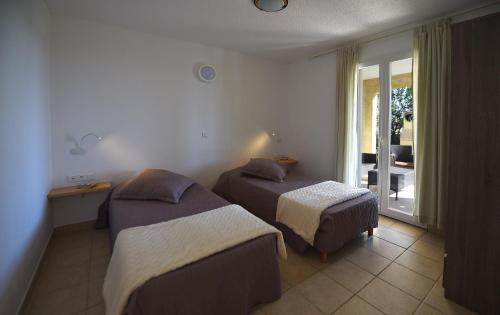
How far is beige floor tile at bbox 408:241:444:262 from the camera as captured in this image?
219cm

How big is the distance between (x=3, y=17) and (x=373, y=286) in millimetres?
3201

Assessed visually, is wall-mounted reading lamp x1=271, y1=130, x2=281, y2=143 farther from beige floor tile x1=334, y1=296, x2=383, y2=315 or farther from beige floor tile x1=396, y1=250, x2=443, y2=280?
beige floor tile x1=334, y1=296, x2=383, y2=315

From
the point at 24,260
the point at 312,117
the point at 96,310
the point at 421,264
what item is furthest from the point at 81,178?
the point at 421,264

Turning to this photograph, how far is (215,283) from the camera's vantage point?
4.24 feet

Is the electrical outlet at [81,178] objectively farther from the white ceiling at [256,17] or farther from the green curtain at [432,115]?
the green curtain at [432,115]

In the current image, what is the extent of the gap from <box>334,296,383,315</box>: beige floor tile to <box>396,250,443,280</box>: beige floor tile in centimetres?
75

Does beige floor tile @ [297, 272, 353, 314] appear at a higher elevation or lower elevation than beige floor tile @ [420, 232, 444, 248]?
lower

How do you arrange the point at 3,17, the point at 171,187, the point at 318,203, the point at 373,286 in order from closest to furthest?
the point at 3,17 < the point at 373,286 < the point at 318,203 < the point at 171,187

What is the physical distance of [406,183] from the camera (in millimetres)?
2955

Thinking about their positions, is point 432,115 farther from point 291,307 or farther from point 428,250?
point 291,307

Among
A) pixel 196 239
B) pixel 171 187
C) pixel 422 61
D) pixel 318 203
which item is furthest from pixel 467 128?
pixel 171 187

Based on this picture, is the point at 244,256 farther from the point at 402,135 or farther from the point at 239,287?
the point at 402,135

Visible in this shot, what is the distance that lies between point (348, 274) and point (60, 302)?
229cm

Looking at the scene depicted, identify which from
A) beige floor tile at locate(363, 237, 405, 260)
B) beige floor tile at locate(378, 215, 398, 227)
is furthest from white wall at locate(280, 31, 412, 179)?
beige floor tile at locate(363, 237, 405, 260)
